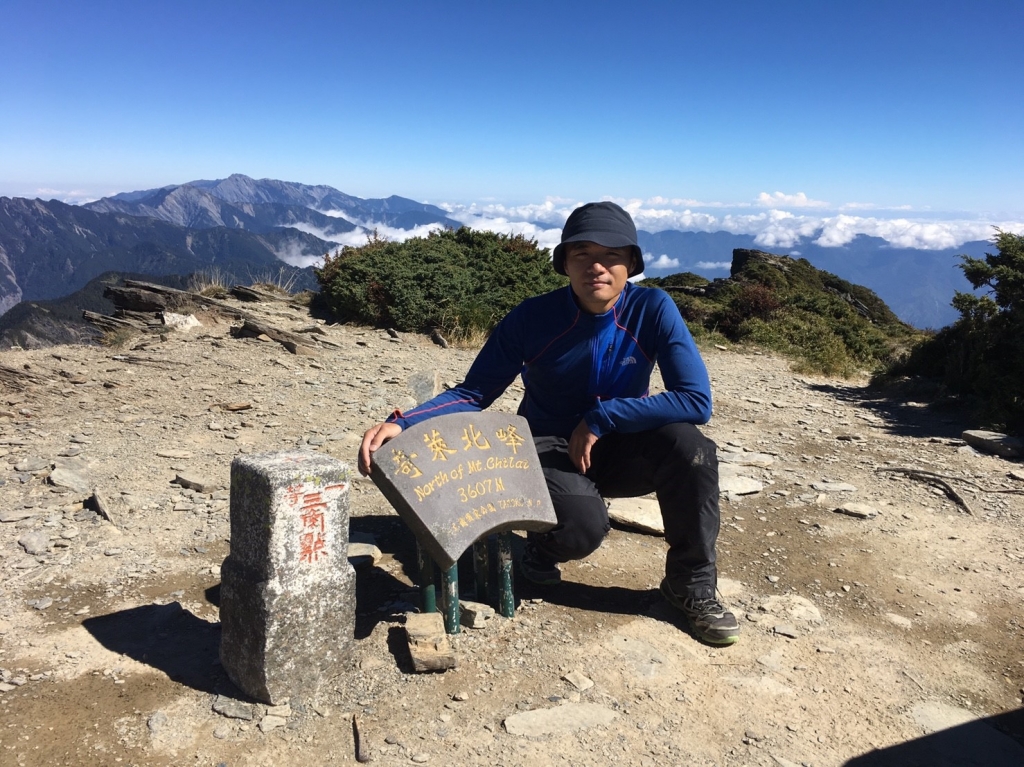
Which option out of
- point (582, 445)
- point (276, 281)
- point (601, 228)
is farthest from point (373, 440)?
point (276, 281)

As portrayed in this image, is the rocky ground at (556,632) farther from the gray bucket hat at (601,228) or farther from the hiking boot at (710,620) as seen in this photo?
Answer: the gray bucket hat at (601,228)

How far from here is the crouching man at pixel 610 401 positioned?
3.07 m

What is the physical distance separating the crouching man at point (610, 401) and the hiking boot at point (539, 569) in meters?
0.13

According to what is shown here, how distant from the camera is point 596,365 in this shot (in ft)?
10.8

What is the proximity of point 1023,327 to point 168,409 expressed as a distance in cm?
905

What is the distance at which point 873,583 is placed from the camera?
3789 mm

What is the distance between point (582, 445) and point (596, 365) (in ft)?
1.37

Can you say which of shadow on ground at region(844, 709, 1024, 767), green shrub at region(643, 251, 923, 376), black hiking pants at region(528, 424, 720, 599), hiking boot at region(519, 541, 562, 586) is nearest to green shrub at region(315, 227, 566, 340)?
green shrub at region(643, 251, 923, 376)

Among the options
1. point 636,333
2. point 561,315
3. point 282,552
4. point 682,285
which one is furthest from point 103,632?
point 682,285

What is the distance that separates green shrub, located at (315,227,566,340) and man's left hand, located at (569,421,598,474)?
7.93 metres

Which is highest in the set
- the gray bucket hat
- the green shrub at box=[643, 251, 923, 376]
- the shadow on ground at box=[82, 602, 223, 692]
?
the gray bucket hat

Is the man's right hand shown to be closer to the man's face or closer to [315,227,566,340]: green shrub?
the man's face

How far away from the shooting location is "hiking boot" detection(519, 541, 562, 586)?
359 cm

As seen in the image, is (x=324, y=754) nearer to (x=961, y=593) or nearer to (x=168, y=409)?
(x=961, y=593)
